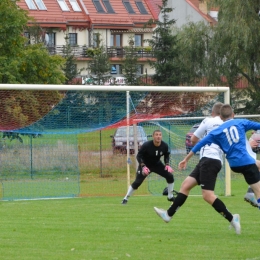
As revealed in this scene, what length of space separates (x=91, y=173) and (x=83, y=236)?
9366 mm

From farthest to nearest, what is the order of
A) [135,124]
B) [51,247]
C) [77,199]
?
[135,124]
[77,199]
[51,247]

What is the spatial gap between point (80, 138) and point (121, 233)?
29.2ft

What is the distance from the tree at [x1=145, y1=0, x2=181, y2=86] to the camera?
47.6 m

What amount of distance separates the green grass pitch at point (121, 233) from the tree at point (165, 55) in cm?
3139

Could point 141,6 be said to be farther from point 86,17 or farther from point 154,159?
point 154,159

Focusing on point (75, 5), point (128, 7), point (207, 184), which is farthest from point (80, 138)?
point (128, 7)

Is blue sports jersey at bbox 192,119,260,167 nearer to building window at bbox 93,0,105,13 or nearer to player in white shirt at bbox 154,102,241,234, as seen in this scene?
player in white shirt at bbox 154,102,241,234

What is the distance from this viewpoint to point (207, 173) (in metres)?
11.2

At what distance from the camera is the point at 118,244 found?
33.1ft

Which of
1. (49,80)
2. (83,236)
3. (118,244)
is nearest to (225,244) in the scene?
(118,244)

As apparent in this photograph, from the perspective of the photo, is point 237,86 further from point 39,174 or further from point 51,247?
point 51,247

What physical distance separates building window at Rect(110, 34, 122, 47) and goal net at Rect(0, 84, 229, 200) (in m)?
51.3

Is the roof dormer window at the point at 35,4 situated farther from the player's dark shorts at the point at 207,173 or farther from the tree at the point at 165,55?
the player's dark shorts at the point at 207,173

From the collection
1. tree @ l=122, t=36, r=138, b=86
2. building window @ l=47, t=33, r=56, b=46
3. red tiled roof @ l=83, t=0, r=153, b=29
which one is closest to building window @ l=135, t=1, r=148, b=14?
red tiled roof @ l=83, t=0, r=153, b=29
